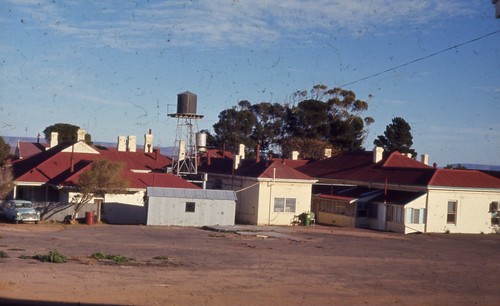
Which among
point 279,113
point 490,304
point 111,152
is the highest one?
point 279,113

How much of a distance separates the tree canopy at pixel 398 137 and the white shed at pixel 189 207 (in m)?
55.4

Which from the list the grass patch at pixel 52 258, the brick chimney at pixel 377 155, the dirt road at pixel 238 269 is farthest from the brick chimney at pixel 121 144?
the grass patch at pixel 52 258

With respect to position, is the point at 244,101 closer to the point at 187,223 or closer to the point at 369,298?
the point at 187,223

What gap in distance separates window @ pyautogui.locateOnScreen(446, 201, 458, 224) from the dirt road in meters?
6.05

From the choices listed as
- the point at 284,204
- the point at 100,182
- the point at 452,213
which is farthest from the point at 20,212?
the point at 452,213

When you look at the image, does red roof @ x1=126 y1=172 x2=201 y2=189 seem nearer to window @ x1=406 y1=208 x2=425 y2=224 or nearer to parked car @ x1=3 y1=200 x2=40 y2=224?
parked car @ x1=3 y1=200 x2=40 y2=224

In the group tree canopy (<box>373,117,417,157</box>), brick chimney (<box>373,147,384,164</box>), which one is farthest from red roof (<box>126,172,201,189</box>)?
tree canopy (<box>373,117,417,157</box>)

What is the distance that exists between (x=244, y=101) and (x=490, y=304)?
286ft

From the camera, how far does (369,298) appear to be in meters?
20.5

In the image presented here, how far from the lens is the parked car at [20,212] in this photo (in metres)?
43.8

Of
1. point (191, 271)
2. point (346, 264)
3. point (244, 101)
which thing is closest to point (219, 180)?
point (346, 264)

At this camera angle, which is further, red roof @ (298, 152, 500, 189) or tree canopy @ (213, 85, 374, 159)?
tree canopy @ (213, 85, 374, 159)

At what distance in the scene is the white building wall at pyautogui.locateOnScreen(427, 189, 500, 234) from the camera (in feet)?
159

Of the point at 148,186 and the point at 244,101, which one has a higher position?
the point at 244,101
